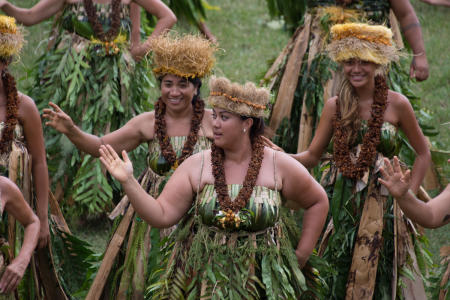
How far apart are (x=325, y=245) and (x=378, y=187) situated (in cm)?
47

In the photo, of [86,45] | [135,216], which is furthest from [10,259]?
[86,45]

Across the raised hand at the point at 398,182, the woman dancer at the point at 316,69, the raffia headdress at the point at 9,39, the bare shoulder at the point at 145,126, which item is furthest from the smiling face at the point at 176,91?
the woman dancer at the point at 316,69

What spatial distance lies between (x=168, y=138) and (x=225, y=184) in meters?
Answer: 0.84

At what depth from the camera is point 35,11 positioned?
591 cm

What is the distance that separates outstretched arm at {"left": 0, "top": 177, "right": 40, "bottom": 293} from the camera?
3756 mm

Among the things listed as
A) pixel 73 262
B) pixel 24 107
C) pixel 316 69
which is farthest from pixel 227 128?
pixel 316 69

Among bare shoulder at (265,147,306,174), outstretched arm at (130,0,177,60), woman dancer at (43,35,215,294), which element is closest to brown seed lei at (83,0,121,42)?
outstretched arm at (130,0,177,60)

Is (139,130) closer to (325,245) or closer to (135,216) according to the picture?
(135,216)

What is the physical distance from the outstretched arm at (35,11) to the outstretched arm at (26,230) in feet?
7.32

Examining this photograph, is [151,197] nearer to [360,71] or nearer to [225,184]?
[225,184]

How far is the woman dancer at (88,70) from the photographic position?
591 centimetres

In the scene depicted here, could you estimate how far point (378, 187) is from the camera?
4.75 meters

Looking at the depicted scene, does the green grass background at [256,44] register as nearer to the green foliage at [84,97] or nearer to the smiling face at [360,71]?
the green foliage at [84,97]

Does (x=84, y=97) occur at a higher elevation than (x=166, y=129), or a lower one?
higher
